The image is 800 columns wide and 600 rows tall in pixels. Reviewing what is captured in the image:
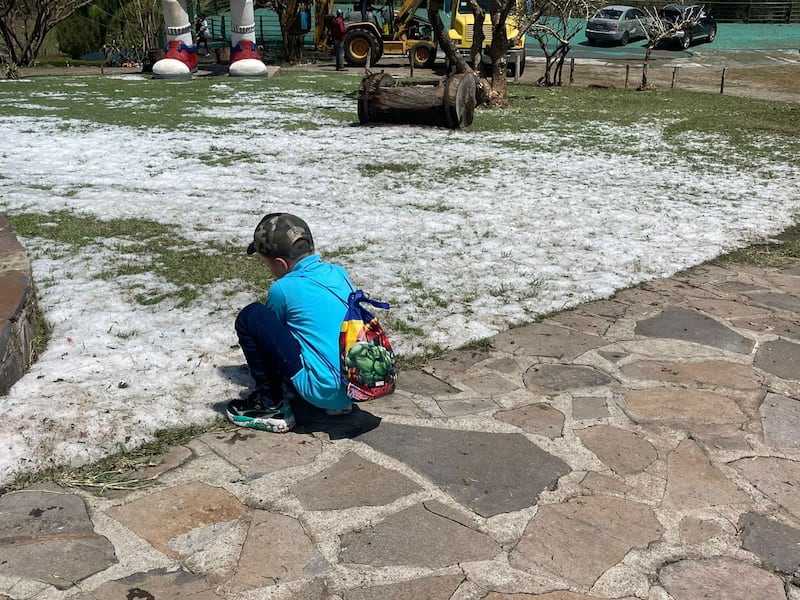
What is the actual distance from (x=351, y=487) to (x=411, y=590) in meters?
0.63

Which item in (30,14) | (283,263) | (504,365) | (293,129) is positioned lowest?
(504,365)

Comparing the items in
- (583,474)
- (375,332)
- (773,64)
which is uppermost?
(773,64)

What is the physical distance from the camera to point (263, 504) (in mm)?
2910

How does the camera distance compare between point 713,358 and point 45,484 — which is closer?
point 45,484

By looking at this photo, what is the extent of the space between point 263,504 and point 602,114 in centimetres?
1302

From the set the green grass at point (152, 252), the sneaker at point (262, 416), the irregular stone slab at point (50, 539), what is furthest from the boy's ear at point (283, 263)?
the green grass at point (152, 252)

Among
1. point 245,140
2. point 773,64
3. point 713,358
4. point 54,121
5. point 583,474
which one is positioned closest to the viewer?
point 583,474

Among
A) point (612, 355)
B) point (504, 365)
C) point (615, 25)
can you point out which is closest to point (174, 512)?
point (504, 365)

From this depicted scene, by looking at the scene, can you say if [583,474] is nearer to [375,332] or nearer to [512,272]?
[375,332]

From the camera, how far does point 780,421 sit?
11.8 feet

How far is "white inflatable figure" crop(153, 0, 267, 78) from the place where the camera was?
20438 millimetres

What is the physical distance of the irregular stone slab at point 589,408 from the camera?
3.66 meters

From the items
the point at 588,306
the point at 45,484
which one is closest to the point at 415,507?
the point at 45,484

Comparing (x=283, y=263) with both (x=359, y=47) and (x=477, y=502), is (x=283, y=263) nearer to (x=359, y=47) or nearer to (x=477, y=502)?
(x=477, y=502)
